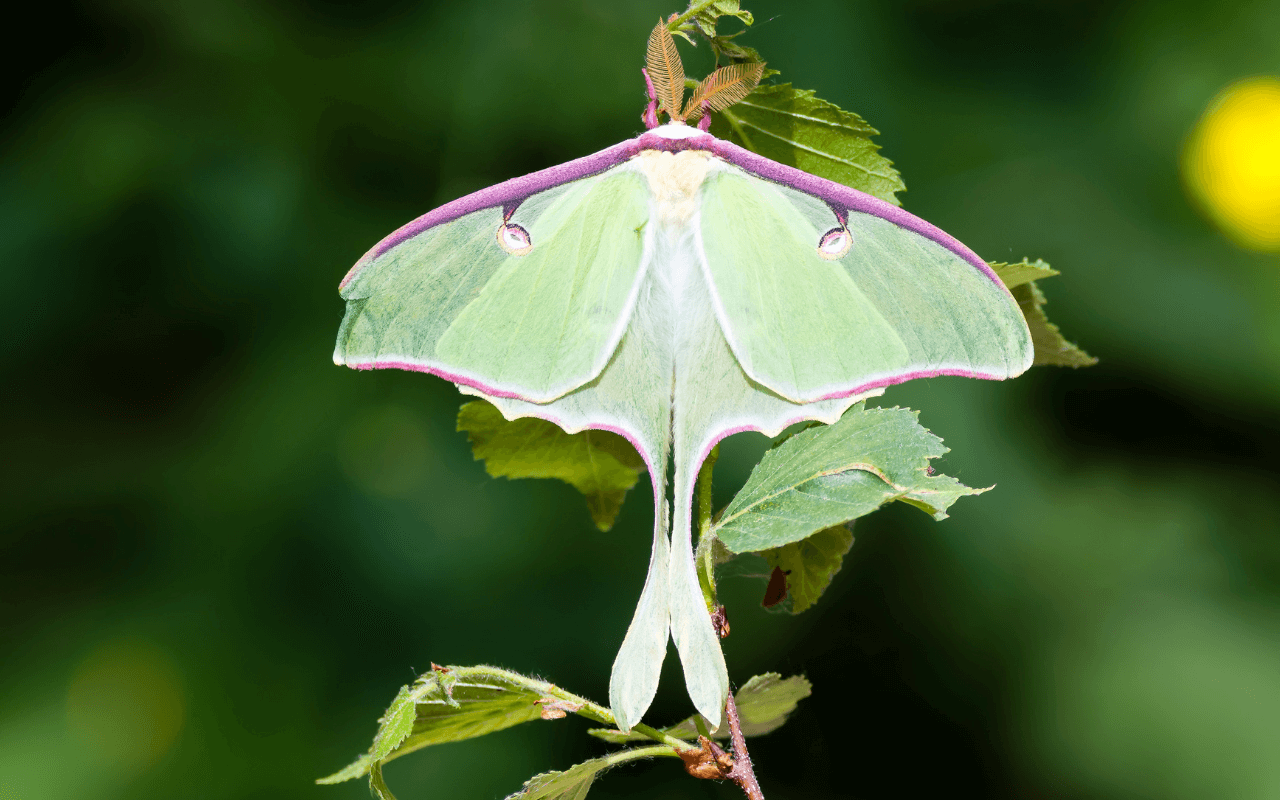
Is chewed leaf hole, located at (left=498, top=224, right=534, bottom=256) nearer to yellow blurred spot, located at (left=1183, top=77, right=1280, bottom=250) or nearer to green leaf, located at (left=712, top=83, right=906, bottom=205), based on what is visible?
green leaf, located at (left=712, top=83, right=906, bottom=205)

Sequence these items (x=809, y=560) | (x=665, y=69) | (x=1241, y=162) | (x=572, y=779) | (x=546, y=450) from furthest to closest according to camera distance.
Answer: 1. (x=1241, y=162)
2. (x=546, y=450)
3. (x=809, y=560)
4. (x=572, y=779)
5. (x=665, y=69)

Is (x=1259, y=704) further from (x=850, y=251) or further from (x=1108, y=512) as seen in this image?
(x=850, y=251)

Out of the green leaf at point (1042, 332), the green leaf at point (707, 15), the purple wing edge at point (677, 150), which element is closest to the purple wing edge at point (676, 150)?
the purple wing edge at point (677, 150)

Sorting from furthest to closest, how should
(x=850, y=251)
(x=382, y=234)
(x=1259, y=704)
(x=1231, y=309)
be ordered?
(x=382, y=234) → (x=1231, y=309) → (x=1259, y=704) → (x=850, y=251)

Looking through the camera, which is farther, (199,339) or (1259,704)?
(199,339)

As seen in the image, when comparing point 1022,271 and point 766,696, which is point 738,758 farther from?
point 1022,271

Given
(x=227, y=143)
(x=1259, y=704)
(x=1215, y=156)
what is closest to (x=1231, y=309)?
(x=1215, y=156)

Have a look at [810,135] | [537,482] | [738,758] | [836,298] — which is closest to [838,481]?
[836,298]
